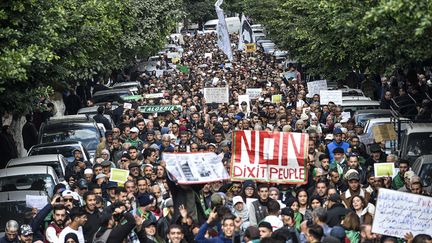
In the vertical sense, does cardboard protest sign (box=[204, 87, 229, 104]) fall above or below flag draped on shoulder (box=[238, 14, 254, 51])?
below

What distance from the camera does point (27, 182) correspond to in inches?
765

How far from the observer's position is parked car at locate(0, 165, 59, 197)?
19.1 m

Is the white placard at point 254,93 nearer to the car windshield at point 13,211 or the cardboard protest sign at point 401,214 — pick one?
the car windshield at point 13,211

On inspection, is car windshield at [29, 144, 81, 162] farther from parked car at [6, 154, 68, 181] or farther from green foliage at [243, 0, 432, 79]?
green foliage at [243, 0, 432, 79]

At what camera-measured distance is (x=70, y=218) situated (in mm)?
14109

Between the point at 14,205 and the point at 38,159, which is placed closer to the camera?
the point at 14,205

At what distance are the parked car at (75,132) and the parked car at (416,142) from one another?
7.38 meters

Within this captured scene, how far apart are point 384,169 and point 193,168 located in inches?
151

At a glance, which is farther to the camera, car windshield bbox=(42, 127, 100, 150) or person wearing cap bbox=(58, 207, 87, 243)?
car windshield bbox=(42, 127, 100, 150)

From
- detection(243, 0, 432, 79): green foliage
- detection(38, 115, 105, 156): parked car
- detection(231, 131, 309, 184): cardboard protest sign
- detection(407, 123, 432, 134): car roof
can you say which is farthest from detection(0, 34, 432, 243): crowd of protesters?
detection(243, 0, 432, 79): green foliage

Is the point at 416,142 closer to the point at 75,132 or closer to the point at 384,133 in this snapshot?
the point at 384,133

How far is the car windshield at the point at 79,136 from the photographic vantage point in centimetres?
2575

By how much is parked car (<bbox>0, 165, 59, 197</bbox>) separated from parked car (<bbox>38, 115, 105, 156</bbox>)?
5802mm

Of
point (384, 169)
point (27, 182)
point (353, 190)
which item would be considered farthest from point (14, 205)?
point (384, 169)
